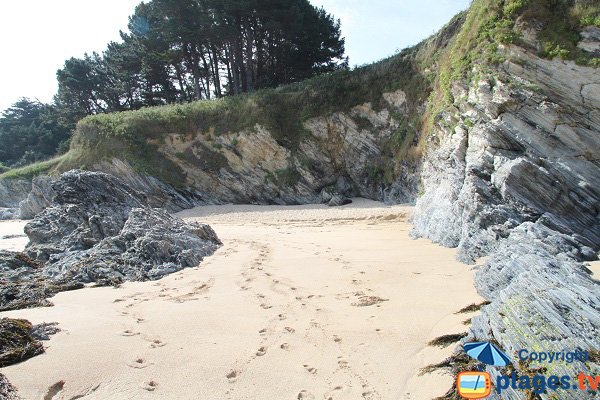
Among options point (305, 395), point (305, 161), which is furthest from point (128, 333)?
point (305, 161)

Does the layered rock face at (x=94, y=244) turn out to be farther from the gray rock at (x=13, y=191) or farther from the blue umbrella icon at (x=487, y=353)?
the gray rock at (x=13, y=191)

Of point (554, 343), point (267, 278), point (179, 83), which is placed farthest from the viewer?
point (179, 83)

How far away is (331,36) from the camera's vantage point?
27.7m

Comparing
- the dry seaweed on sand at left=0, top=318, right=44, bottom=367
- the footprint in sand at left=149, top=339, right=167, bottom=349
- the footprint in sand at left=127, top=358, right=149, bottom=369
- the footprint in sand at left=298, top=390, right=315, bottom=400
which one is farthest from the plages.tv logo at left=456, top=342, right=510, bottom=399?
the dry seaweed on sand at left=0, top=318, right=44, bottom=367

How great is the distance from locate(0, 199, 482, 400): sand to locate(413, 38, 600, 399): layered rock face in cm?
58

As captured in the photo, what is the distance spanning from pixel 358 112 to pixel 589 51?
10.9 metres

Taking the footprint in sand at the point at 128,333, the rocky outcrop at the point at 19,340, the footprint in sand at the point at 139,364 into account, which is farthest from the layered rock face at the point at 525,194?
the rocky outcrop at the point at 19,340

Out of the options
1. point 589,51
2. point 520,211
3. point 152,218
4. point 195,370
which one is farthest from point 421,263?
point 589,51

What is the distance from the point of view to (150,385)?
3.28m

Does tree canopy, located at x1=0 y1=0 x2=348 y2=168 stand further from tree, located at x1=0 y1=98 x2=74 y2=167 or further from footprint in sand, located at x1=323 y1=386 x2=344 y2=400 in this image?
footprint in sand, located at x1=323 y1=386 x2=344 y2=400

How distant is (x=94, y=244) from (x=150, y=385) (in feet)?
21.2

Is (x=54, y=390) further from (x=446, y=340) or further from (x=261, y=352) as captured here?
(x=446, y=340)

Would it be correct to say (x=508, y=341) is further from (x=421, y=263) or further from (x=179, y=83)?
(x=179, y=83)

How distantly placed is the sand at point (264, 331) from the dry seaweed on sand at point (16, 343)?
→ 15 centimetres
